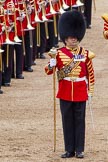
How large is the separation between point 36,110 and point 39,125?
100cm

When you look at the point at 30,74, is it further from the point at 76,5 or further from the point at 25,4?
the point at 76,5

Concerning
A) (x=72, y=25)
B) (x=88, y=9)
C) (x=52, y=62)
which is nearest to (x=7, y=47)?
(x=72, y=25)

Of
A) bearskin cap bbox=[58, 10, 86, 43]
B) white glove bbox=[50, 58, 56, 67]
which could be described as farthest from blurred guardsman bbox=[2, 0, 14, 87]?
white glove bbox=[50, 58, 56, 67]

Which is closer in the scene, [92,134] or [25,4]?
[92,134]

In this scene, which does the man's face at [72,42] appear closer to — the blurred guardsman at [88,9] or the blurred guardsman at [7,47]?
the blurred guardsman at [7,47]

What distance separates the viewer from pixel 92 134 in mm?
11055

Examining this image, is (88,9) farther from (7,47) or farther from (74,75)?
(74,75)

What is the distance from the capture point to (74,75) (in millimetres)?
9742

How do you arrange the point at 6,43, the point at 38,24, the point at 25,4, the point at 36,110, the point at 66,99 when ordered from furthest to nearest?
the point at 38,24
the point at 25,4
the point at 6,43
the point at 36,110
the point at 66,99

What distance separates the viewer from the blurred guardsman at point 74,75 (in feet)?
31.9

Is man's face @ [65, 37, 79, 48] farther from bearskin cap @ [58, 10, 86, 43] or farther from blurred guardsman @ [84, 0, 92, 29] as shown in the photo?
blurred guardsman @ [84, 0, 92, 29]

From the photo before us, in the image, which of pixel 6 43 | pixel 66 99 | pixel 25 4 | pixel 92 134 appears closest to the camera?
pixel 66 99

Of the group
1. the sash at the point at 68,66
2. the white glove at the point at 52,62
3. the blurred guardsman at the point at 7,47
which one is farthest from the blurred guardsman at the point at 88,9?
the white glove at the point at 52,62

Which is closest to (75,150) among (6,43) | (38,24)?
(6,43)
